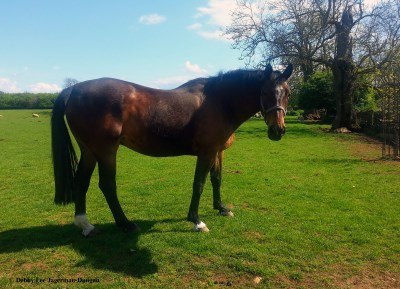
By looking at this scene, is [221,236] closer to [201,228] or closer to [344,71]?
[201,228]

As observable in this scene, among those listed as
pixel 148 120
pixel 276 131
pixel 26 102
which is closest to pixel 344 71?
pixel 276 131

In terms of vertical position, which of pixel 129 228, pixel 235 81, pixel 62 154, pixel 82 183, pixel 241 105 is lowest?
pixel 129 228

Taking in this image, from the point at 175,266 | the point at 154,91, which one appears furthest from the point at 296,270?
the point at 154,91

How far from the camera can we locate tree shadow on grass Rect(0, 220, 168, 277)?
3.98 metres

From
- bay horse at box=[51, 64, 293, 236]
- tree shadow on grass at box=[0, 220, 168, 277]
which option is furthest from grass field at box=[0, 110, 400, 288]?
bay horse at box=[51, 64, 293, 236]

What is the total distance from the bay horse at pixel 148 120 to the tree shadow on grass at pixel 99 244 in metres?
0.22

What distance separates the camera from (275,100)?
453 cm

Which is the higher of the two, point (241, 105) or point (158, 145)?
point (241, 105)

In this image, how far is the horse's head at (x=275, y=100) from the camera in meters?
4.50

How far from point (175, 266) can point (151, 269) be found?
279 millimetres

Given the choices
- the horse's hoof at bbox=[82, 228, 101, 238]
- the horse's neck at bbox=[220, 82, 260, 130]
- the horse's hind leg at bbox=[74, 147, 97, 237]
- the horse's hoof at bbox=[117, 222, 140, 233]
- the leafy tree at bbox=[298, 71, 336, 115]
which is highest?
the leafy tree at bbox=[298, 71, 336, 115]

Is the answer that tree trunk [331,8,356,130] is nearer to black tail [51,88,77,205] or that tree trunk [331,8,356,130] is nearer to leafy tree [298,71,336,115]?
leafy tree [298,71,336,115]

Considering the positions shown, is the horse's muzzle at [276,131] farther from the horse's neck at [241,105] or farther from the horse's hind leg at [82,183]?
the horse's hind leg at [82,183]

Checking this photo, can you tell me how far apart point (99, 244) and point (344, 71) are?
2281 centimetres
